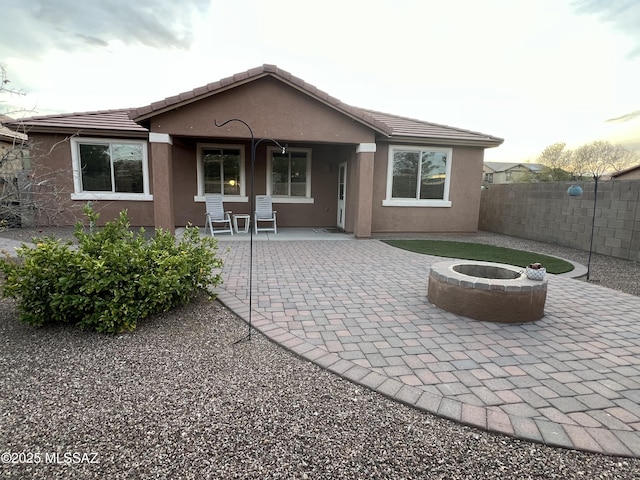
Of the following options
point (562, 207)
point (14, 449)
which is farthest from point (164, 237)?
point (562, 207)

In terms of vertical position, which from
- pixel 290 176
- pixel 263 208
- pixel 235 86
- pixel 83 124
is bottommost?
pixel 263 208

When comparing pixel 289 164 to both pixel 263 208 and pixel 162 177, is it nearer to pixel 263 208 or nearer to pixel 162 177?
pixel 263 208

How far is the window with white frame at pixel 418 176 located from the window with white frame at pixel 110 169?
7551mm

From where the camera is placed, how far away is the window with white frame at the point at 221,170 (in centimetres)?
1053

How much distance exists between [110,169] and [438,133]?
10.1 meters

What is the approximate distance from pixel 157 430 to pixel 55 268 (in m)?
2.19

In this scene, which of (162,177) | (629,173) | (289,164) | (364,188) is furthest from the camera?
(629,173)

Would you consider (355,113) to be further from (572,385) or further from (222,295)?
(572,385)

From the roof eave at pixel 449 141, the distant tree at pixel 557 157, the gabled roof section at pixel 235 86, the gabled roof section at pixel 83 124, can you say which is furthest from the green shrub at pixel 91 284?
the distant tree at pixel 557 157

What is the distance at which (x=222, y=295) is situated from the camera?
448 cm

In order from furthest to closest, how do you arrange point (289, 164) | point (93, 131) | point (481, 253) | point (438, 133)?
point (289, 164), point (438, 133), point (93, 131), point (481, 253)

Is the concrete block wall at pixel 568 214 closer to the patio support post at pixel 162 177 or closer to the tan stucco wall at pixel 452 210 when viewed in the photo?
the tan stucco wall at pixel 452 210

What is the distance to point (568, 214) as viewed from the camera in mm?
9016

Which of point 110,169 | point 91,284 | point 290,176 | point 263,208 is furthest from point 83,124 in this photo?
point 91,284
